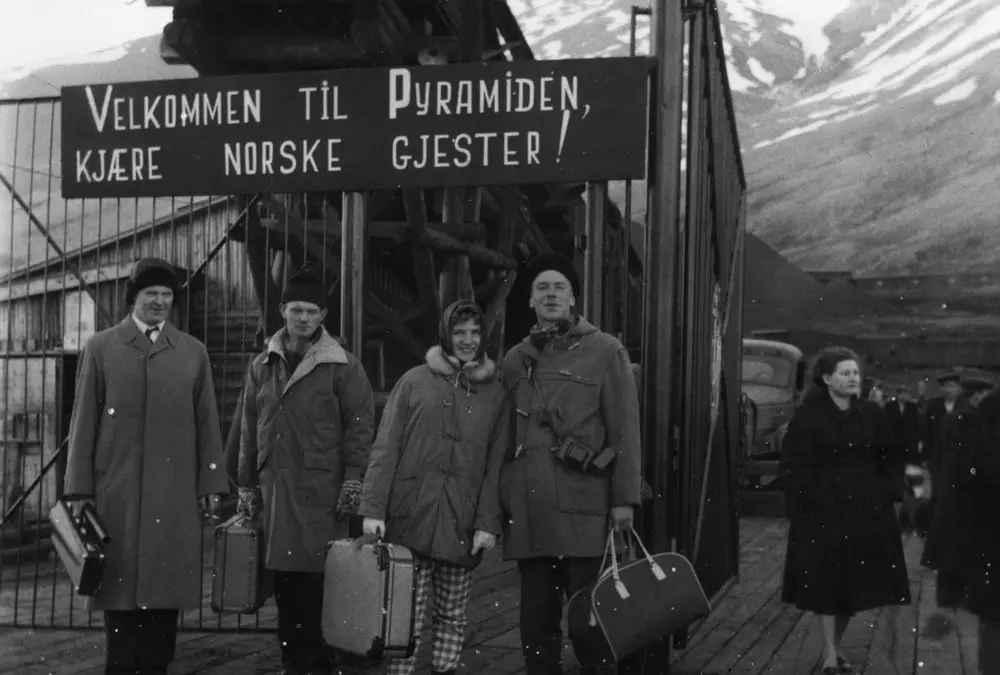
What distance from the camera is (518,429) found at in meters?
4.96

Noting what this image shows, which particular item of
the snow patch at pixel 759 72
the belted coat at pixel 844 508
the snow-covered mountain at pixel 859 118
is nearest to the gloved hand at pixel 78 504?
the belted coat at pixel 844 508

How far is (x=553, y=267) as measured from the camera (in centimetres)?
500

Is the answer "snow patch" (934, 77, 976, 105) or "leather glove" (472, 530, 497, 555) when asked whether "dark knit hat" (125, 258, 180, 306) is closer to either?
"leather glove" (472, 530, 497, 555)

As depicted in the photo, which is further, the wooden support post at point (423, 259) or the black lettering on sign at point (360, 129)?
the wooden support post at point (423, 259)

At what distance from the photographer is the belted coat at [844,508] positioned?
20.0 feet

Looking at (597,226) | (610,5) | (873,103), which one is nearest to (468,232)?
(597,226)

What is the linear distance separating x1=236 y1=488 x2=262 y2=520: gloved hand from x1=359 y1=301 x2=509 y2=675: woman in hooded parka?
0.87 meters

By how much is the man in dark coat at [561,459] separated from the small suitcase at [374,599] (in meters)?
0.43

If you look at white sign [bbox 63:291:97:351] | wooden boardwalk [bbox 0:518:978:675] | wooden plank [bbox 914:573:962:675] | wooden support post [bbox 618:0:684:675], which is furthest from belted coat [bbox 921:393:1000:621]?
white sign [bbox 63:291:97:351]

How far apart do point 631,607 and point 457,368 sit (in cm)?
113

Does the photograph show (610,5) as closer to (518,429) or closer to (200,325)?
(200,325)

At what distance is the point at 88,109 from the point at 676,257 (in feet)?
10.3

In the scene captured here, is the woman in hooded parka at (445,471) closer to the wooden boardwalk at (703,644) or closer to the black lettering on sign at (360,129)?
the wooden boardwalk at (703,644)

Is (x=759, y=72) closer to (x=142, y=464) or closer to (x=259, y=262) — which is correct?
(x=259, y=262)
